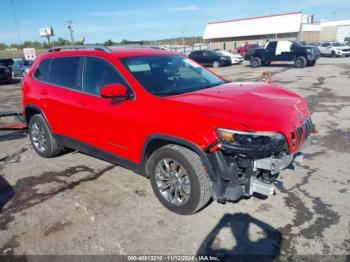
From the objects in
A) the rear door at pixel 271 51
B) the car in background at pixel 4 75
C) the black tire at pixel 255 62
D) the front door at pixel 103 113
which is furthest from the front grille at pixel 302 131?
the black tire at pixel 255 62

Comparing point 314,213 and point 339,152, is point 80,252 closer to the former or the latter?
point 314,213

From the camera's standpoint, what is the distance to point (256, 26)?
50656 millimetres

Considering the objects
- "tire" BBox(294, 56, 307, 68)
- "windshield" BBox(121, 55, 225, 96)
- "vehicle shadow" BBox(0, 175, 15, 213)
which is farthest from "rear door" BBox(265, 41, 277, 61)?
"vehicle shadow" BBox(0, 175, 15, 213)

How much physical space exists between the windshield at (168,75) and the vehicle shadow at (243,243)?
1674mm

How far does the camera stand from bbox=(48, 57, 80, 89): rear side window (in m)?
4.47

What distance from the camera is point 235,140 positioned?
2.88 metres

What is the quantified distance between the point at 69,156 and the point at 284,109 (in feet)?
12.9

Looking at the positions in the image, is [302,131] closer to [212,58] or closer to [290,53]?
[290,53]

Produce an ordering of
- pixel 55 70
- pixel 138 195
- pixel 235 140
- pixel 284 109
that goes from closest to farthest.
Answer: pixel 235 140, pixel 284 109, pixel 138 195, pixel 55 70

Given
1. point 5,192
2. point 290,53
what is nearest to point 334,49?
point 290,53

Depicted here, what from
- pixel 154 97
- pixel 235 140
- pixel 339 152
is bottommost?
pixel 339 152

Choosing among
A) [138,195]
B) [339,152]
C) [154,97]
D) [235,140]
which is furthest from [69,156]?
[339,152]

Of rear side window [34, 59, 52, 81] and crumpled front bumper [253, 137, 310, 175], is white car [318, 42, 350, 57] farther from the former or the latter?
crumpled front bumper [253, 137, 310, 175]

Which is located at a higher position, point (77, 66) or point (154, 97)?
point (77, 66)
